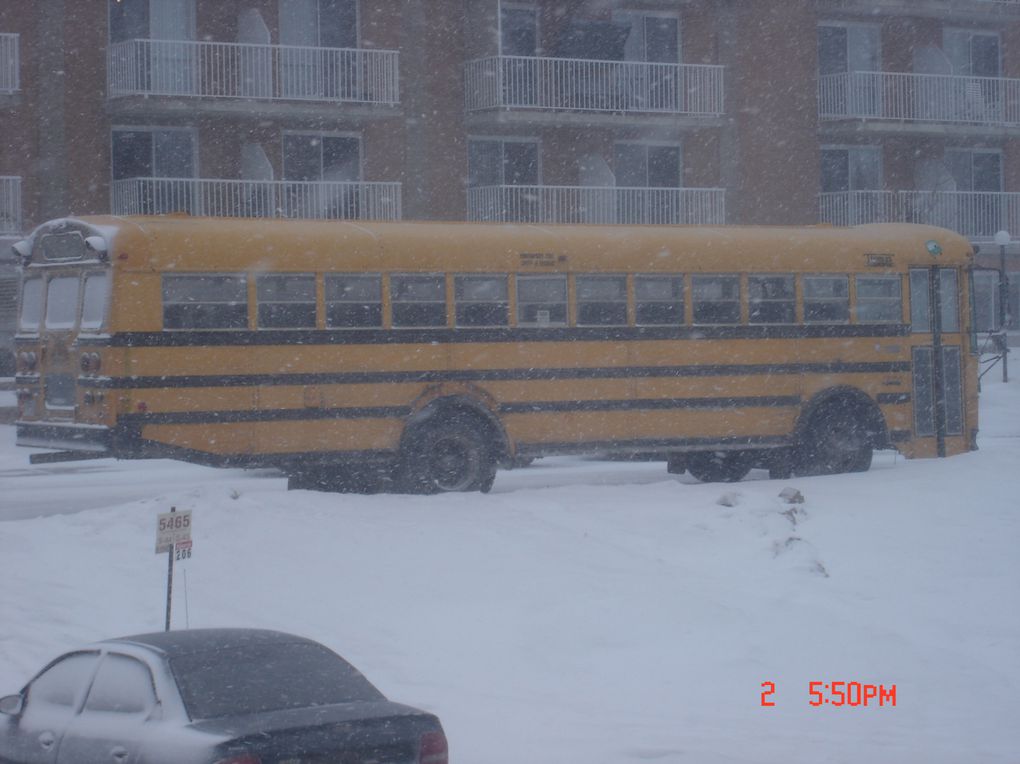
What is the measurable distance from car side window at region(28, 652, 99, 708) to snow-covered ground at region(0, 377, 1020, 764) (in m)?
2.58

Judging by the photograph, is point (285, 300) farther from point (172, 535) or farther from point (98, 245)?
point (172, 535)

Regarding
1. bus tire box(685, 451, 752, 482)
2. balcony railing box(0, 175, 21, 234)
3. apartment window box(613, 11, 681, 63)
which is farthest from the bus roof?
apartment window box(613, 11, 681, 63)

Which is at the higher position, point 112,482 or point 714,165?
point 714,165

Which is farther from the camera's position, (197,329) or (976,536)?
(197,329)

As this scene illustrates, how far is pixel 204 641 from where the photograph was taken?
6.77 metres

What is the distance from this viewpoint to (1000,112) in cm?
3888

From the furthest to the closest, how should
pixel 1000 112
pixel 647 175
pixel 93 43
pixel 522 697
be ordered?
pixel 1000 112 < pixel 647 175 < pixel 93 43 < pixel 522 697

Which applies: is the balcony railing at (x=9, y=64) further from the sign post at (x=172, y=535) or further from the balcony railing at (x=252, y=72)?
the sign post at (x=172, y=535)

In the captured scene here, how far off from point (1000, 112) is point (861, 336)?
21730 mm

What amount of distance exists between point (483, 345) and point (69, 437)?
491 cm

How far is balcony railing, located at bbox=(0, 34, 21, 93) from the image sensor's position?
2955 cm

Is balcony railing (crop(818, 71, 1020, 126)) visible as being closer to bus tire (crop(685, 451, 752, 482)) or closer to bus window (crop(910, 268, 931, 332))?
bus window (crop(910, 268, 931, 332))

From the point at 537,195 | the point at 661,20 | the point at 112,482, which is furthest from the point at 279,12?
the point at 112,482

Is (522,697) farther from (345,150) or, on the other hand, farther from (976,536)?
(345,150)
